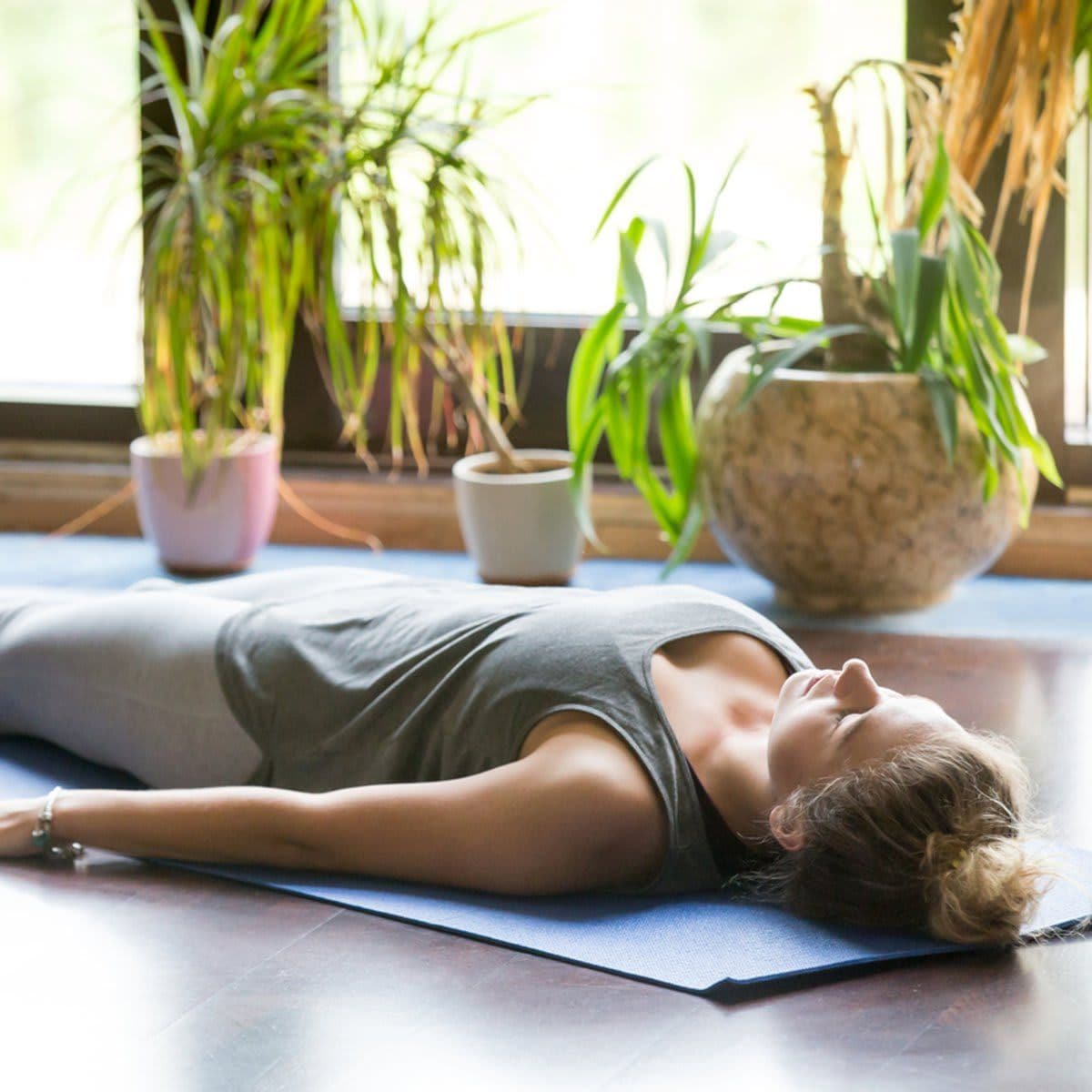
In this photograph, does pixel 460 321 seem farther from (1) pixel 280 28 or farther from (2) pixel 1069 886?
(2) pixel 1069 886

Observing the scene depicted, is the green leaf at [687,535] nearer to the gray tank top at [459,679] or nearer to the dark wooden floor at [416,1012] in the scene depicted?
the gray tank top at [459,679]

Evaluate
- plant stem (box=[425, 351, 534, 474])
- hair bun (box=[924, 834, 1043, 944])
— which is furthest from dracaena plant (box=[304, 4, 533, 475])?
hair bun (box=[924, 834, 1043, 944])

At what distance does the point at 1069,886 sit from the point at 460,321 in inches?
69.6

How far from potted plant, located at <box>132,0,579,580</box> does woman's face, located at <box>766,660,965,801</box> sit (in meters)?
1.48

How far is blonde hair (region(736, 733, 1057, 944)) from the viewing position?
172 centimetres

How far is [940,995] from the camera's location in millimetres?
1656

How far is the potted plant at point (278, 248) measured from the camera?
3.14 metres

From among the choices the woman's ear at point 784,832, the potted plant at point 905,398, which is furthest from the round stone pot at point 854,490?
the woman's ear at point 784,832

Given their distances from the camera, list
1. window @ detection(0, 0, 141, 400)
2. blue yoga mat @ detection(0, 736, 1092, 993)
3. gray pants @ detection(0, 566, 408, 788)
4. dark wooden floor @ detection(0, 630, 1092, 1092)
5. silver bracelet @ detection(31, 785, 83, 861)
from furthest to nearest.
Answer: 1. window @ detection(0, 0, 141, 400)
2. gray pants @ detection(0, 566, 408, 788)
3. silver bracelet @ detection(31, 785, 83, 861)
4. blue yoga mat @ detection(0, 736, 1092, 993)
5. dark wooden floor @ detection(0, 630, 1092, 1092)

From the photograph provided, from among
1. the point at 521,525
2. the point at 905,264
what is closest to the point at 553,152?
the point at 521,525

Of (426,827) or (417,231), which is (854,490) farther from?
(426,827)

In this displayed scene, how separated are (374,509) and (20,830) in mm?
1770

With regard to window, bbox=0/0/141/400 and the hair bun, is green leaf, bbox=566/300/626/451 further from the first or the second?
the hair bun

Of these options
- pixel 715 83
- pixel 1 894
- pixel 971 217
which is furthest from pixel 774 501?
pixel 1 894
